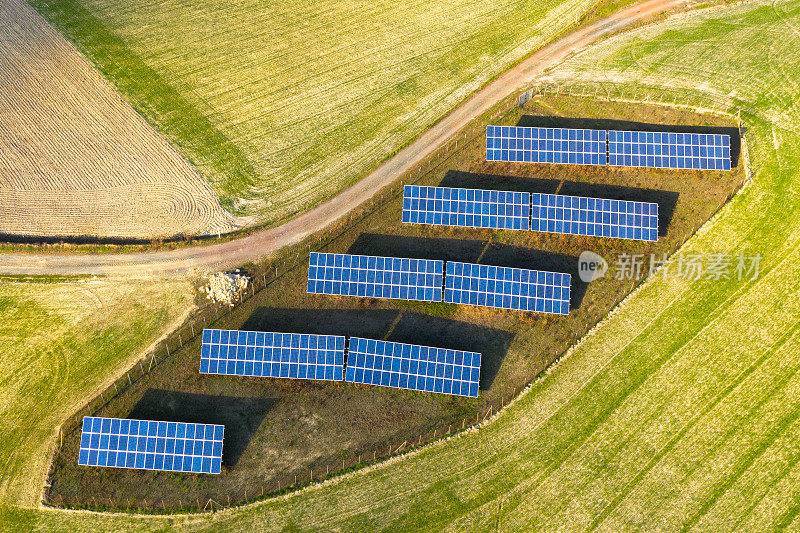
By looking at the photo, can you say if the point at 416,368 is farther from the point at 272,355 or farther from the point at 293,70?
the point at 293,70

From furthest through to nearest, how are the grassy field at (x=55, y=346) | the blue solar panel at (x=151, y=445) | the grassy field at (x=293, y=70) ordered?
the grassy field at (x=293, y=70) < the grassy field at (x=55, y=346) < the blue solar panel at (x=151, y=445)

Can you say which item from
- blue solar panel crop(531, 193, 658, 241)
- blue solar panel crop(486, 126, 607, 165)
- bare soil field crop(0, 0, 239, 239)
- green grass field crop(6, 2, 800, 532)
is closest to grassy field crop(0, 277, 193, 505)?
green grass field crop(6, 2, 800, 532)

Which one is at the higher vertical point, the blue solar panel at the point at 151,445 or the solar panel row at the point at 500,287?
the solar panel row at the point at 500,287

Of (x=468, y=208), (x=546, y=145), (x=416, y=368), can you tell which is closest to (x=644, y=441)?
(x=416, y=368)

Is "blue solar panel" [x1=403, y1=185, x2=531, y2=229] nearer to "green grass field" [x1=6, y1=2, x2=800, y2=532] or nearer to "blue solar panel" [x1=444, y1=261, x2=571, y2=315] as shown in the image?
"blue solar panel" [x1=444, y1=261, x2=571, y2=315]

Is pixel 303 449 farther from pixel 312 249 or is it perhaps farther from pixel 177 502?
pixel 312 249

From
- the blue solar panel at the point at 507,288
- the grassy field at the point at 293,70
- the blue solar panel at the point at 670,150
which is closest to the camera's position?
the blue solar panel at the point at 507,288

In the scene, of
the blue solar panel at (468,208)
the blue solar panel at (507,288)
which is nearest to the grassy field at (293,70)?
the blue solar panel at (468,208)

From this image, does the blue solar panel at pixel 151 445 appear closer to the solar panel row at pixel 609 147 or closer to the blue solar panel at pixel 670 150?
the solar panel row at pixel 609 147
